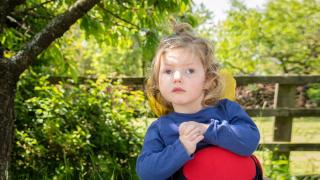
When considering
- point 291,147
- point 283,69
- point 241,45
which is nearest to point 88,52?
point 241,45

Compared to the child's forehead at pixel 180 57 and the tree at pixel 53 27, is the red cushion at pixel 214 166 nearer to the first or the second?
the child's forehead at pixel 180 57

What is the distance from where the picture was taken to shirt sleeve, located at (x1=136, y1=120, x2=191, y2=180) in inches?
72.1

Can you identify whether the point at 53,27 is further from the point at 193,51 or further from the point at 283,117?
the point at 283,117

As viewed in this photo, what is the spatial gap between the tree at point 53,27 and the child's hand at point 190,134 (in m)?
1.48

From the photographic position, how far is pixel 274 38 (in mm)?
18172

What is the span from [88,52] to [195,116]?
21070 mm

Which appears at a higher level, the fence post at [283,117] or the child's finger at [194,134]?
the child's finger at [194,134]

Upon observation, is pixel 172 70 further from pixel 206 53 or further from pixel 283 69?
pixel 283 69

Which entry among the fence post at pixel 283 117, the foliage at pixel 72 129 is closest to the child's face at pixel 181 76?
the foliage at pixel 72 129

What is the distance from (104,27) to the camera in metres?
4.26

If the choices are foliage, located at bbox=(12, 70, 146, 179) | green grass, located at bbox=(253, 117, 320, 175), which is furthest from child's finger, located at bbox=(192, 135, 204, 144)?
foliage, located at bbox=(12, 70, 146, 179)

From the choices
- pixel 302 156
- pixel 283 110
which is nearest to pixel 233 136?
pixel 283 110

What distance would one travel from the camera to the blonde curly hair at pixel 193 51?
79.6 inches

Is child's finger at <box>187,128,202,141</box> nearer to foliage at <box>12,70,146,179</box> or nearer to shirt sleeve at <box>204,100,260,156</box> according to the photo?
shirt sleeve at <box>204,100,260,156</box>
